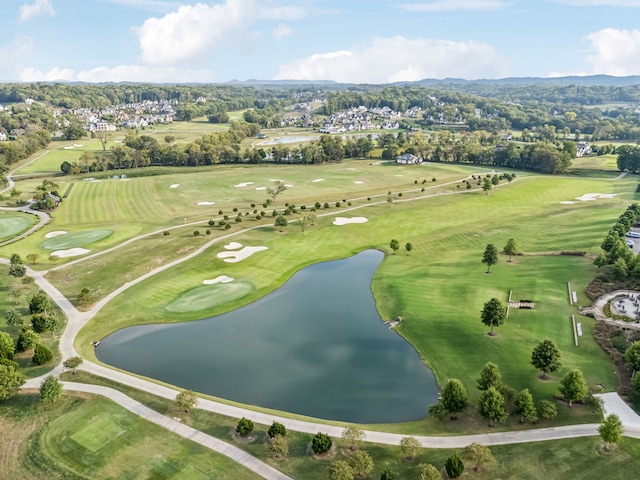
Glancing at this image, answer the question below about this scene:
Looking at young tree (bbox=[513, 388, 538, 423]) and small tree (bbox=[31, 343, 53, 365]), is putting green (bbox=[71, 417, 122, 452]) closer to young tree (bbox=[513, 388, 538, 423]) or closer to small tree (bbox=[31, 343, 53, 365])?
small tree (bbox=[31, 343, 53, 365])

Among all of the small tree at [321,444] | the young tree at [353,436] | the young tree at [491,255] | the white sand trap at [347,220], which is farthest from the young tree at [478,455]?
the white sand trap at [347,220]

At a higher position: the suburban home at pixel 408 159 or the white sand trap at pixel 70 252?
the suburban home at pixel 408 159

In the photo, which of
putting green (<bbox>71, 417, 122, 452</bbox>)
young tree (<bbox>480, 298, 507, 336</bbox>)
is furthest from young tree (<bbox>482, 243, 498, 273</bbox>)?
putting green (<bbox>71, 417, 122, 452</bbox>)

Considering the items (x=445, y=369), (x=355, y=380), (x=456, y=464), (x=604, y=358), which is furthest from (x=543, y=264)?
(x=456, y=464)

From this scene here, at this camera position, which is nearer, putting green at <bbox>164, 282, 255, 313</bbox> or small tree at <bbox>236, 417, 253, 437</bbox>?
small tree at <bbox>236, 417, 253, 437</bbox>

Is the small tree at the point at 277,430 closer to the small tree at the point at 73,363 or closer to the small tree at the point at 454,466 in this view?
the small tree at the point at 454,466
